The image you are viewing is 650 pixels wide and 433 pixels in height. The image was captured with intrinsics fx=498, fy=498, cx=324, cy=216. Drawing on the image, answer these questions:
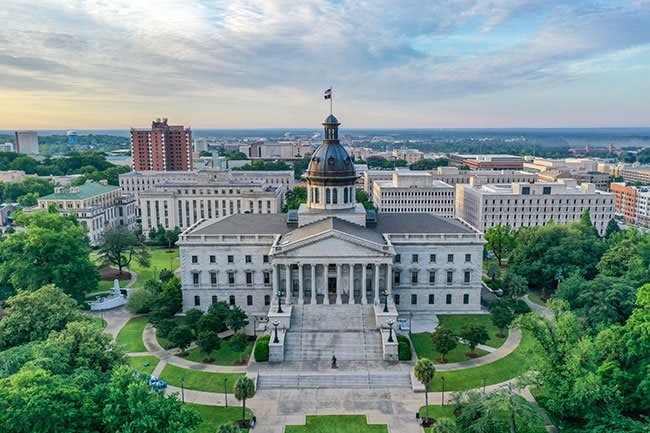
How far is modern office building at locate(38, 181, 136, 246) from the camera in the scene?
392 feet

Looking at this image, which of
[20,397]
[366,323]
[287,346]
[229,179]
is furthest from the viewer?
[229,179]

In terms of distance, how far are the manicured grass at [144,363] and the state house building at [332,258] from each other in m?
15.9

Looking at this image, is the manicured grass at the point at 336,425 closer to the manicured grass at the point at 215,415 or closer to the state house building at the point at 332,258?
the manicured grass at the point at 215,415

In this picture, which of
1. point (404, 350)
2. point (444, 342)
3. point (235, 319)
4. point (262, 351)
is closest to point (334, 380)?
point (404, 350)

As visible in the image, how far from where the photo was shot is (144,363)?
56.6 m

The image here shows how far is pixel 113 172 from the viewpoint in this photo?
19288cm

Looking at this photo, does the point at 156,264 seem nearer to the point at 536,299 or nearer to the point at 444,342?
the point at 444,342

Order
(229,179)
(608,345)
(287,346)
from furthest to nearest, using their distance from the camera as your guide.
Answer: (229,179) < (287,346) < (608,345)

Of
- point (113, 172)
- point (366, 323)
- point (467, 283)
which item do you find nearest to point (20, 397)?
point (366, 323)

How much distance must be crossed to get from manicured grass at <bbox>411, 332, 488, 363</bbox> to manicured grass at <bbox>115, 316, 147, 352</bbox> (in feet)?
109

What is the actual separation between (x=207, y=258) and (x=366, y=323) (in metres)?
25.4

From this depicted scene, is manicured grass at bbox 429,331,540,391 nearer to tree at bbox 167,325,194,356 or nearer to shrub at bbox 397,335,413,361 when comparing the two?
shrub at bbox 397,335,413,361

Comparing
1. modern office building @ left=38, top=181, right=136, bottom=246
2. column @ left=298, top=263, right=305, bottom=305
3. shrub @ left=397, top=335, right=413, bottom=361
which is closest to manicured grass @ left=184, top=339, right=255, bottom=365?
column @ left=298, top=263, right=305, bottom=305

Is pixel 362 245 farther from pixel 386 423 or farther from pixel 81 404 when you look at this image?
pixel 81 404
